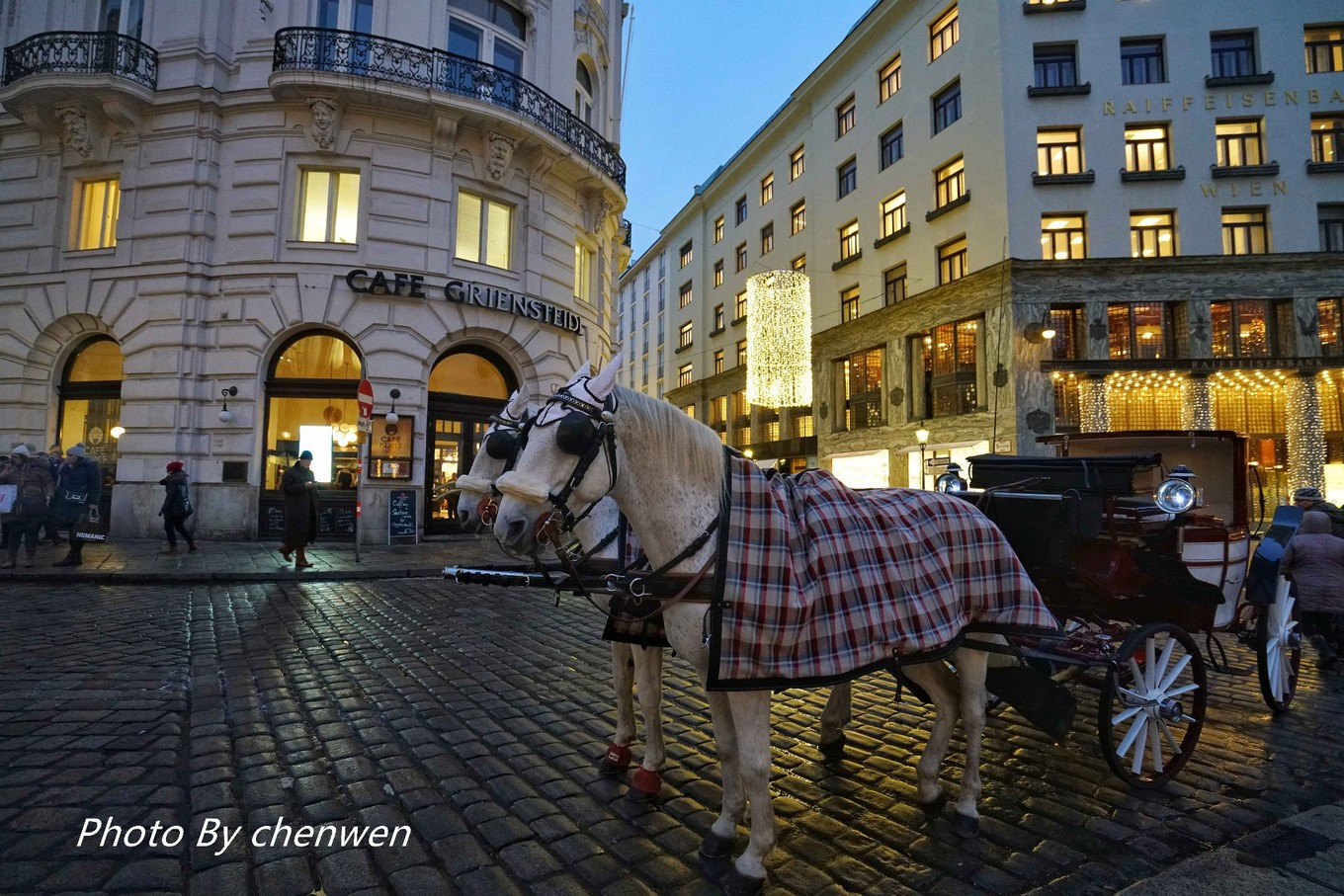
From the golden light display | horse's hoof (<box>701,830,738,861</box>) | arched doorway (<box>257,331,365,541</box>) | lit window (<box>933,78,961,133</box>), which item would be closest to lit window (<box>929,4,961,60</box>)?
lit window (<box>933,78,961,133</box>)

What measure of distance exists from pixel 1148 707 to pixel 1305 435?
22.9 meters

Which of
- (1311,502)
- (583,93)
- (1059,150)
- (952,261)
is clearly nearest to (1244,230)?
(1059,150)

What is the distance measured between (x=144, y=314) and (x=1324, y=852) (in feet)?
65.4

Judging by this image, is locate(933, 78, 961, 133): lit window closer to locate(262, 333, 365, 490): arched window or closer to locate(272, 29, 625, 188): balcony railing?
locate(272, 29, 625, 188): balcony railing

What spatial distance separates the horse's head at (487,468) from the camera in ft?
9.89

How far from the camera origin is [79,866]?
8.48 feet

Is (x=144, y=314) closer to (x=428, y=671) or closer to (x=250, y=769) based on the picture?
(x=428, y=671)

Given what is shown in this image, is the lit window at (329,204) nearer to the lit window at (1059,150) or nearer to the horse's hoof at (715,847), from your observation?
the horse's hoof at (715,847)

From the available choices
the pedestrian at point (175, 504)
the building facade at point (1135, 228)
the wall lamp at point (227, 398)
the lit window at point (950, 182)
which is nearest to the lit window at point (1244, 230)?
the building facade at point (1135, 228)

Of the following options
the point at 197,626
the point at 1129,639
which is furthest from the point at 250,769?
the point at 1129,639

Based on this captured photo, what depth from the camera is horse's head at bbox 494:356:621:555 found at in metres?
2.43

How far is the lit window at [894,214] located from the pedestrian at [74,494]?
24.5 metres

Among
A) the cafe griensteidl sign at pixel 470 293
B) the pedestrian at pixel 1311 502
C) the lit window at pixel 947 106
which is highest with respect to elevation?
the lit window at pixel 947 106

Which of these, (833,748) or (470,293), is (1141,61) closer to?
(470,293)
